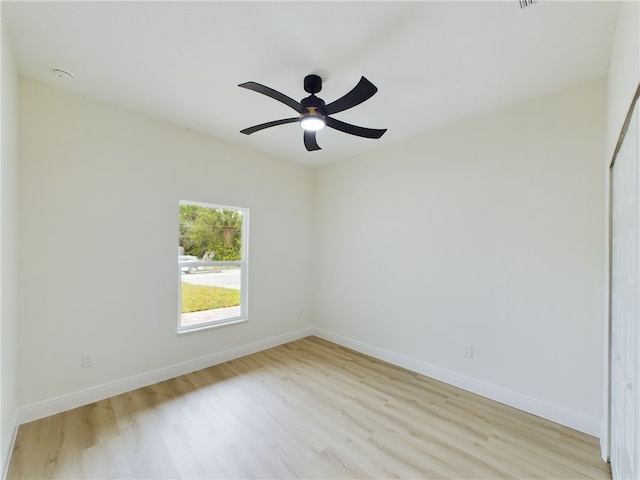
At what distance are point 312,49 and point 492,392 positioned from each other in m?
3.33

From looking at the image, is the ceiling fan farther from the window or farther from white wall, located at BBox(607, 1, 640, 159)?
the window

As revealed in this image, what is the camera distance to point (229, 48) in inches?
76.0

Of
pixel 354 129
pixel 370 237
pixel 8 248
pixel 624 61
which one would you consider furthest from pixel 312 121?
pixel 8 248

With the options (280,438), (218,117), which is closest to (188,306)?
(280,438)

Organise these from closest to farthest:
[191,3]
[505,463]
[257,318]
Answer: [191,3], [505,463], [257,318]

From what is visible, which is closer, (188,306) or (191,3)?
(191,3)

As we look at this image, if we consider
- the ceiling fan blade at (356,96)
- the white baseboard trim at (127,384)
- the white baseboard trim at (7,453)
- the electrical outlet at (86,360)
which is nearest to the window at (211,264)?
the white baseboard trim at (127,384)

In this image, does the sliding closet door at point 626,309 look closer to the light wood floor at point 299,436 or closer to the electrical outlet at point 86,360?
the light wood floor at point 299,436

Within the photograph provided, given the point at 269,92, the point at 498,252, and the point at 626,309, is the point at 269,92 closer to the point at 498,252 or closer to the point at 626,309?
the point at 626,309

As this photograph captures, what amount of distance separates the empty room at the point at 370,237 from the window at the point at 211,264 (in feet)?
0.10

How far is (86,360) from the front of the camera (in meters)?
2.56

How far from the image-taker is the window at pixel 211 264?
3.29 m

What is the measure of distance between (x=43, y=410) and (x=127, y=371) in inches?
23.8

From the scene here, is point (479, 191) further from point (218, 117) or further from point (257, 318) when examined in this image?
point (257, 318)
